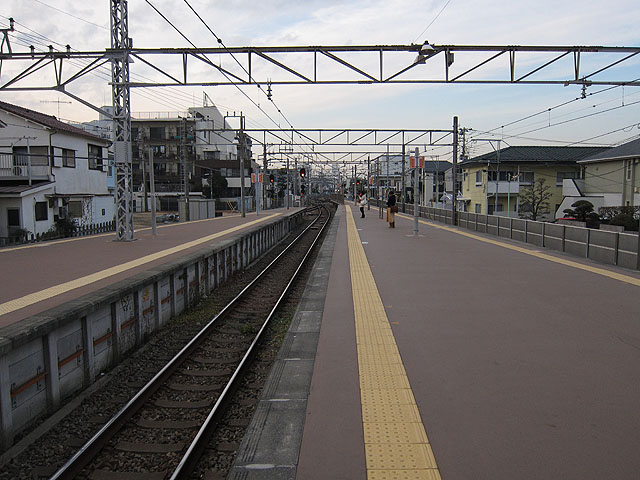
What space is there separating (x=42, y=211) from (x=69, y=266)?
15910 mm

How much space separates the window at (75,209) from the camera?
26.9 metres

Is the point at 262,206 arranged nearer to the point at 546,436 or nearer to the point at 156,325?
the point at 156,325

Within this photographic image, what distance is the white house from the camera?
2261cm

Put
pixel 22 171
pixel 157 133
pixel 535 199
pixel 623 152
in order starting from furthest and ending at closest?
pixel 157 133 < pixel 535 199 < pixel 623 152 < pixel 22 171

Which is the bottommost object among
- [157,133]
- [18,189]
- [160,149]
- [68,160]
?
[18,189]

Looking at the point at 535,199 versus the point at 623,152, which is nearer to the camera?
the point at 623,152

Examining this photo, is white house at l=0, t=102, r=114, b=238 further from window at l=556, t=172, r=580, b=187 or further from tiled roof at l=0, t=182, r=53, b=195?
window at l=556, t=172, r=580, b=187

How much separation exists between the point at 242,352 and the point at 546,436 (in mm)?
4707

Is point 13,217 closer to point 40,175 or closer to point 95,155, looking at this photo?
point 40,175

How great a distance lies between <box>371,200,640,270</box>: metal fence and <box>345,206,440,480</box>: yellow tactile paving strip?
757 cm

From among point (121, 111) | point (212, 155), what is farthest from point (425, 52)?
point (212, 155)

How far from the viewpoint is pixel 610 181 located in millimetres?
38000

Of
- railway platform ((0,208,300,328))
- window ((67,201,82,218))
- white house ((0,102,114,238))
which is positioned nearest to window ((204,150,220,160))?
white house ((0,102,114,238))

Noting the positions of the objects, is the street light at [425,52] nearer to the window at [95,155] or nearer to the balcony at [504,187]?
the window at [95,155]
